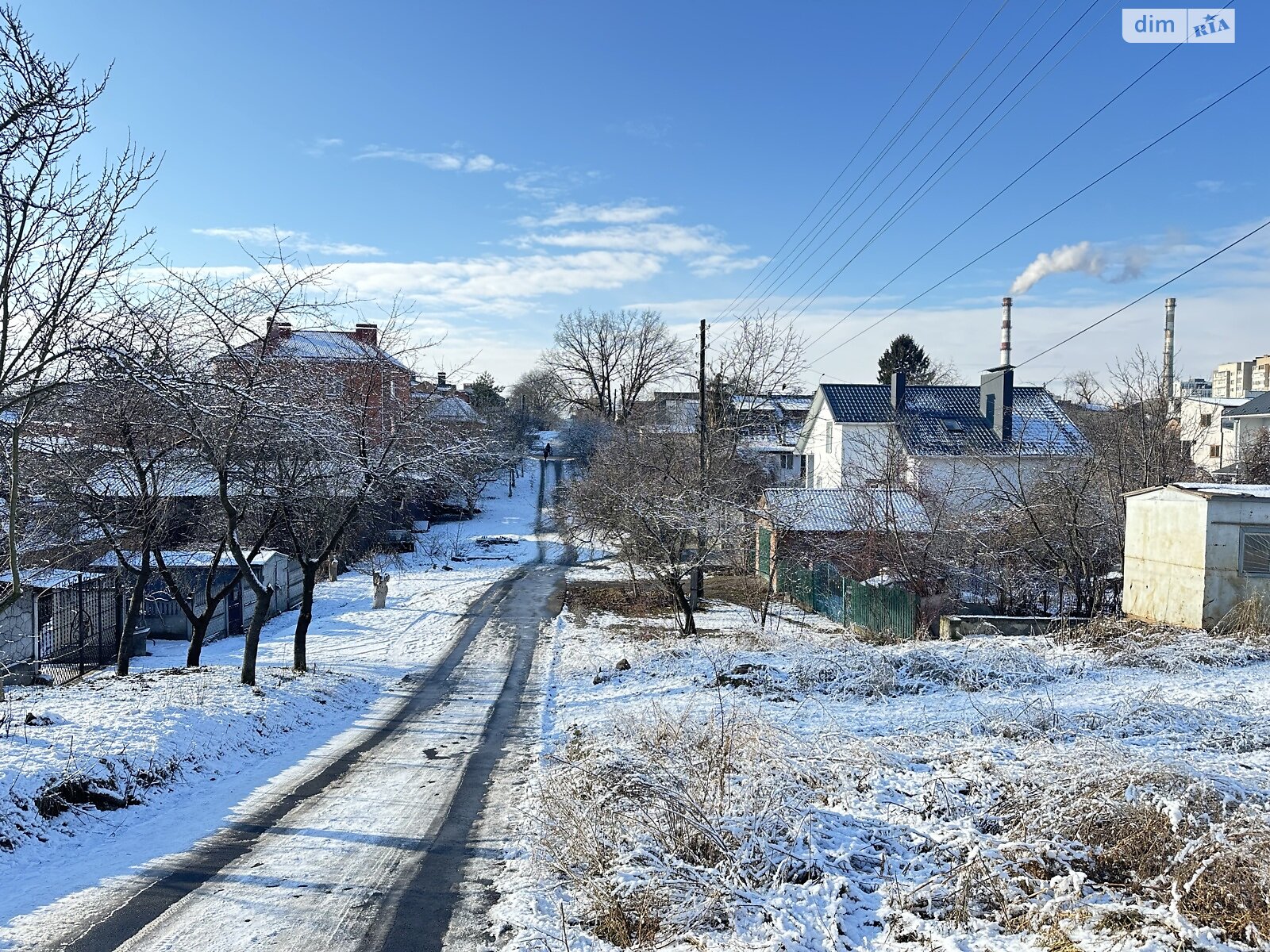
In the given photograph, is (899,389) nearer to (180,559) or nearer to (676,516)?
(676,516)

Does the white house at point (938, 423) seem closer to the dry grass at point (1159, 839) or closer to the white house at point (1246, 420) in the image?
the white house at point (1246, 420)

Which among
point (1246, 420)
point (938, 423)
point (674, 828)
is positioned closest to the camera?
point (674, 828)

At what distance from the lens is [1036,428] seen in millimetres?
34438

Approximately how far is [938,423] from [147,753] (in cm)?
3326

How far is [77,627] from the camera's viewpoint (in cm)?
1648

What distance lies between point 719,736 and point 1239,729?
4975 mm

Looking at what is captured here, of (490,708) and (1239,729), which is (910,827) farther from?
(490,708)

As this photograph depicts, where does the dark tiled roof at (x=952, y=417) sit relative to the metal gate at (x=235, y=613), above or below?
above

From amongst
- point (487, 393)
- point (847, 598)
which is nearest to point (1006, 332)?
point (847, 598)

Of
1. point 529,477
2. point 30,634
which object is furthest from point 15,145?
point 529,477

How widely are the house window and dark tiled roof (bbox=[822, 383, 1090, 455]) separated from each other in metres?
16.8

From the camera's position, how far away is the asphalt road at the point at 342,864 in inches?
183

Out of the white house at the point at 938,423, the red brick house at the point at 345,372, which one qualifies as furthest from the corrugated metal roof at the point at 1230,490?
the red brick house at the point at 345,372

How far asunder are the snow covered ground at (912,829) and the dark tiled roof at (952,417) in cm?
2387
